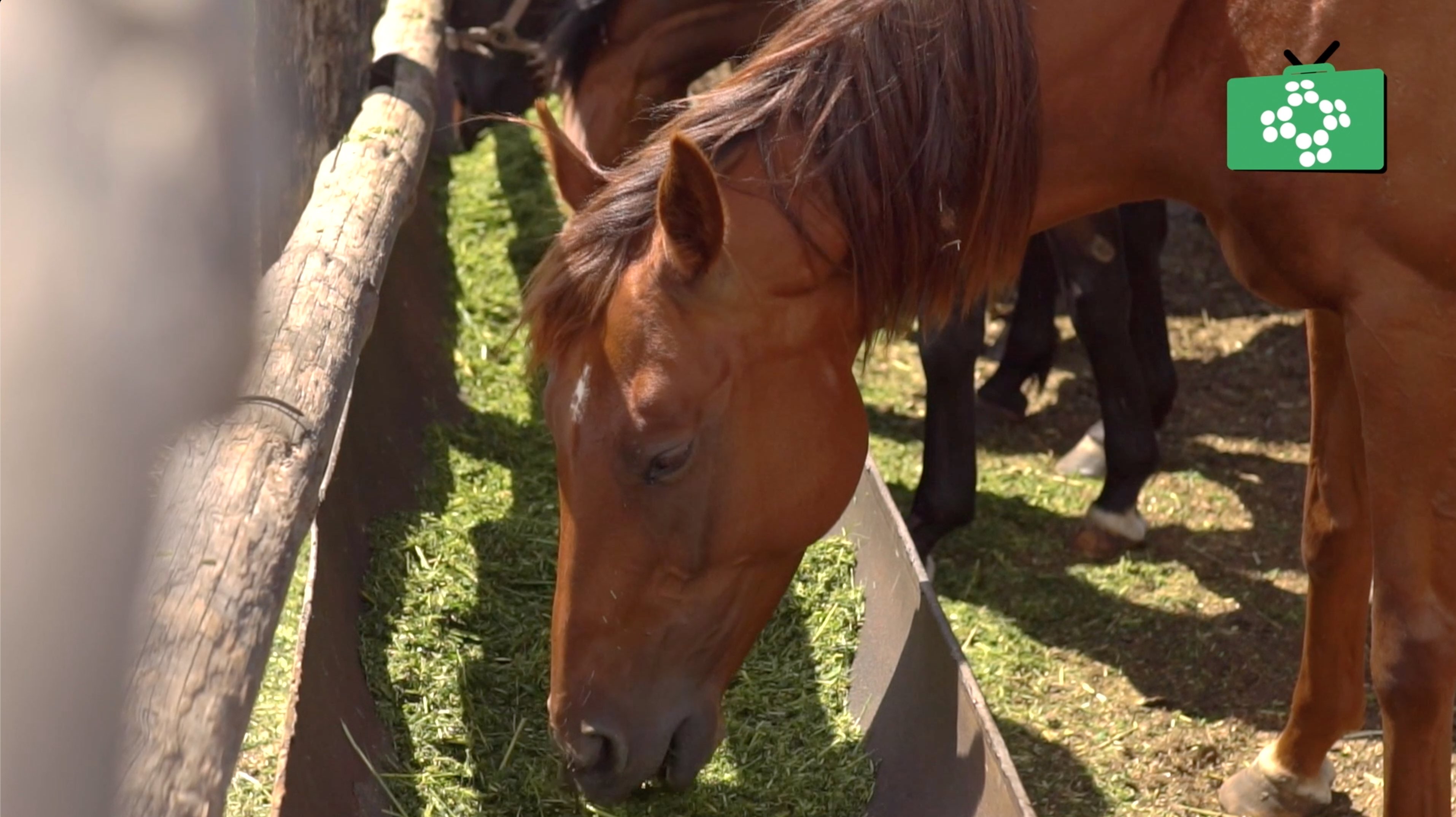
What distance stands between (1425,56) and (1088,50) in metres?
0.48

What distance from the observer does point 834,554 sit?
10.2 ft

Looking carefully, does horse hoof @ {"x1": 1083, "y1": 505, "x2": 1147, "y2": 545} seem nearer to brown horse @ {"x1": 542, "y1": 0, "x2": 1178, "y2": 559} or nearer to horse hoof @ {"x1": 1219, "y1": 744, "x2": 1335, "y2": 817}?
brown horse @ {"x1": 542, "y1": 0, "x2": 1178, "y2": 559}

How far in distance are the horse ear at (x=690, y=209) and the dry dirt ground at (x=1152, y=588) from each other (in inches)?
14.2

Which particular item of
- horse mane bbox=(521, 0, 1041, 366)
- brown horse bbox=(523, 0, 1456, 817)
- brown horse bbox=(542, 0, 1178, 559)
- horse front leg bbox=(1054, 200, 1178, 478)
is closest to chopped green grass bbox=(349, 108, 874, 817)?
brown horse bbox=(523, 0, 1456, 817)

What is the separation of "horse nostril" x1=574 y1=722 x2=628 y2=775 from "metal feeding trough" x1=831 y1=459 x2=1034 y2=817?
23.4 inches

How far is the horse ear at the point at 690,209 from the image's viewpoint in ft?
5.99

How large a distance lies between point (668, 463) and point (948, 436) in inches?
64.1

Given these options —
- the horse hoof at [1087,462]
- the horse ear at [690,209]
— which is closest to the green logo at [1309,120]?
the horse ear at [690,209]

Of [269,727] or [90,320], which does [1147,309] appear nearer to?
[269,727]

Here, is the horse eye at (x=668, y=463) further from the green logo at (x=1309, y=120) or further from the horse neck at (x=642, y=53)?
the horse neck at (x=642, y=53)

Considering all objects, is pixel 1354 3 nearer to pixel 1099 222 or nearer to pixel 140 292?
pixel 1099 222

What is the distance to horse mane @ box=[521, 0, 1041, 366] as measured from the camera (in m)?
2.02

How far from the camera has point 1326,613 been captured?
269cm

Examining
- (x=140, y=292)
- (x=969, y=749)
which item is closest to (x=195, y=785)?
(x=140, y=292)
